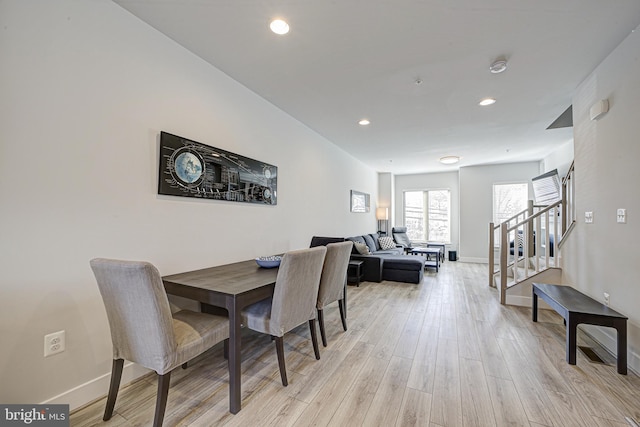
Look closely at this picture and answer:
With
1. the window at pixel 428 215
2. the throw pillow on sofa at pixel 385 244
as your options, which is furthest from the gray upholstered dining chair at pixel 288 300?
the window at pixel 428 215

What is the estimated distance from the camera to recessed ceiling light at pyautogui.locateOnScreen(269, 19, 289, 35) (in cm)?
192

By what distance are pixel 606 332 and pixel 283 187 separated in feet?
11.9

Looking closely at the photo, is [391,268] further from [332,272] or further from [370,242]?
[332,272]

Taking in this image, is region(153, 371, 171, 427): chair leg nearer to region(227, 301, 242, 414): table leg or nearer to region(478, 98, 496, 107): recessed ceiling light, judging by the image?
region(227, 301, 242, 414): table leg

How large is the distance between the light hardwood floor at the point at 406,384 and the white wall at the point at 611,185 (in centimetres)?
54

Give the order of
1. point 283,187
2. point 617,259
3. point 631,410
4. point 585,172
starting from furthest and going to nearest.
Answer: point 283,187 → point 585,172 → point 617,259 → point 631,410

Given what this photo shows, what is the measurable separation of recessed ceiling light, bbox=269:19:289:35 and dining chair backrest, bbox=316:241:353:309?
176cm

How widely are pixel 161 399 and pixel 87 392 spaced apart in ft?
2.32

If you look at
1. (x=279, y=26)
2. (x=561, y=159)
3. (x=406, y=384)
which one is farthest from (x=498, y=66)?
(x=561, y=159)

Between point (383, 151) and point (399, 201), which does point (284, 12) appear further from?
point (399, 201)

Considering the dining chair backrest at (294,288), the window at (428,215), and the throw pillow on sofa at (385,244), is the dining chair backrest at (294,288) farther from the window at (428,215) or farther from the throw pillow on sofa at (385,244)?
the window at (428,215)

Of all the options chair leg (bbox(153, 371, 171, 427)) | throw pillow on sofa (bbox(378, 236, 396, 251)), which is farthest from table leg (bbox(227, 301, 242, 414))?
throw pillow on sofa (bbox(378, 236, 396, 251))

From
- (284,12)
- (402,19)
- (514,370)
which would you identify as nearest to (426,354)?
(514,370)

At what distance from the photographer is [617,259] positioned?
2201 millimetres
